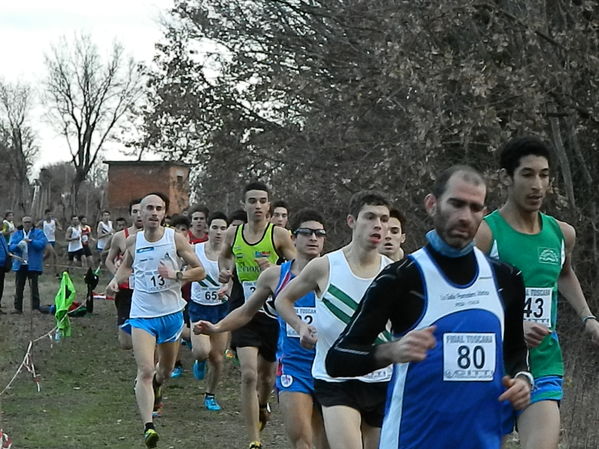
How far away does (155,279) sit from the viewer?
10805 mm

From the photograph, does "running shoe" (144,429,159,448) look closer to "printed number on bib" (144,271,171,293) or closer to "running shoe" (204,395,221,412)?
"printed number on bib" (144,271,171,293)

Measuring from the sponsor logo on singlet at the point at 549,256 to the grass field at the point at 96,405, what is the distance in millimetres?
5276

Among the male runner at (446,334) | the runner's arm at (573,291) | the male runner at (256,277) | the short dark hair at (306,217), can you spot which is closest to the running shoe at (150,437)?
the male runner at (256,277)

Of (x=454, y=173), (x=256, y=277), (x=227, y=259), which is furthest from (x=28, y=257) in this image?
(x=454, y=173)

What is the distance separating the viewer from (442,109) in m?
13.7

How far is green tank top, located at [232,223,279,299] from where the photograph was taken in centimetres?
1073

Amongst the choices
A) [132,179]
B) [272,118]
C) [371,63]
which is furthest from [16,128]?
[371,63]

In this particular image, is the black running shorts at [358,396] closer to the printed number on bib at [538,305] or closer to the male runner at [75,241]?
the printed number on bib at [538,305]

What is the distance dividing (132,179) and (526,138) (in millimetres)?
54955

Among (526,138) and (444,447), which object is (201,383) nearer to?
(526,138)

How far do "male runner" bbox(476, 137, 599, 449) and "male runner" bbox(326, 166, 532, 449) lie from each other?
1.65 metres

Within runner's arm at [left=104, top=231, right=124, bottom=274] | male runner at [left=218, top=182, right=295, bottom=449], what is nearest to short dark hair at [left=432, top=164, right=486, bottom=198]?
male runner at [left=218, top=182, right=295, bottom=449]

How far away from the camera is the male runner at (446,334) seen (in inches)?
162

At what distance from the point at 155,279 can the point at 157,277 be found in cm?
3
